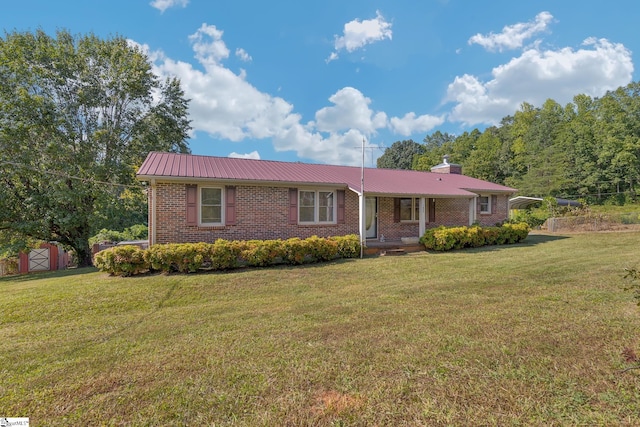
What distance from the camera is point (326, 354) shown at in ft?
11.7

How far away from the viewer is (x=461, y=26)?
43.4ft

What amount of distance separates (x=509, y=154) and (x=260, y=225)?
2006 inches

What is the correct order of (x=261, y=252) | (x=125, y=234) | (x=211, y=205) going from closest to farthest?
(x=261, y=252) → (x=211, y=205) → (x=125, y=234)

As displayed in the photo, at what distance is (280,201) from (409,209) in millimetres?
6361

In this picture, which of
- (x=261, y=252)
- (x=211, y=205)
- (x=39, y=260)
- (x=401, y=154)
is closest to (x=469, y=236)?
(x=261, y=252)

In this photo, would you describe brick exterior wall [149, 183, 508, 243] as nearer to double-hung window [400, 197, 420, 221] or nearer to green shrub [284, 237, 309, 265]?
double-hung window [400, 197, 420, 221]

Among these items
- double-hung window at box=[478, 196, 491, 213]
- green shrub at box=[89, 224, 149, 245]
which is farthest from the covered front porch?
green shrub at box=[89, 224, 149, 245]

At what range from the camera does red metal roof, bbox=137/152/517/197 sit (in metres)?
10.3

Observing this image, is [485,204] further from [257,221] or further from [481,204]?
[257,221]

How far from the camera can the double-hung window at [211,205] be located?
10425 mm

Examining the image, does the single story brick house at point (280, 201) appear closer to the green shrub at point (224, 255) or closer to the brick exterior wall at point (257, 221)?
the brick exterior wall at point (257, 221)

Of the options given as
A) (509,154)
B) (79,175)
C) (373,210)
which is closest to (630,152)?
(509,154)

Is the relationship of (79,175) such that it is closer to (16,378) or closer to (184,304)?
(184,304)

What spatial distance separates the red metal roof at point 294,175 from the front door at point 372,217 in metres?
0.77
